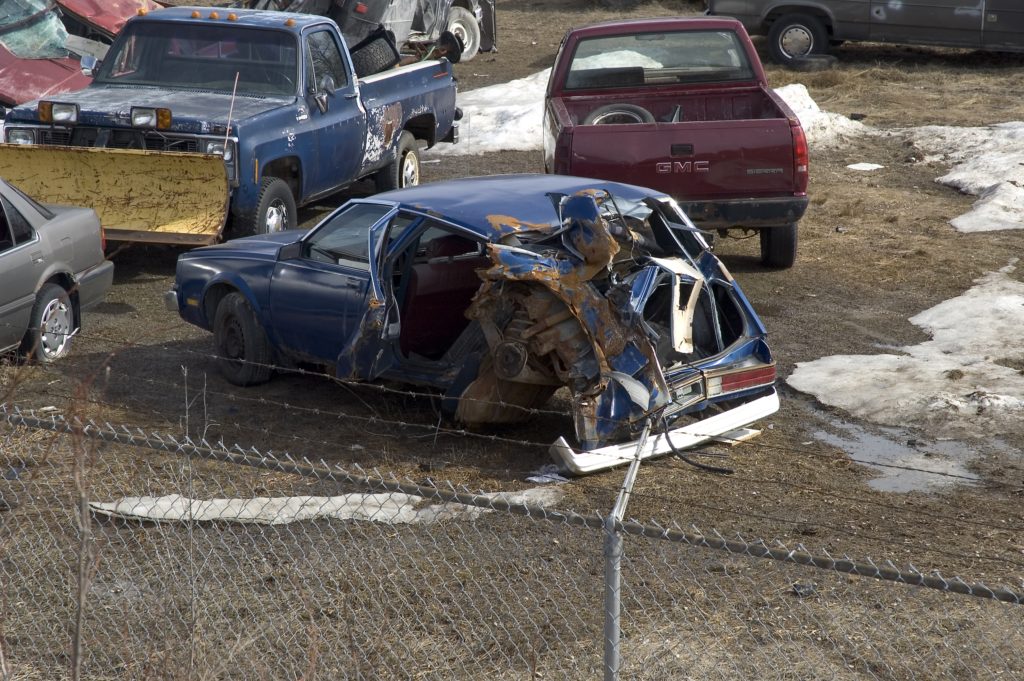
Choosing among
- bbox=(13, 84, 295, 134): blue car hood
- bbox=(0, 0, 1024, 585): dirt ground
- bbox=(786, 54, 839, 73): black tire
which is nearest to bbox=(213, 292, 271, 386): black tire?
bbox=(0, 0, 1024, 585): dirt ground

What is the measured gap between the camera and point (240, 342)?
7945 mm

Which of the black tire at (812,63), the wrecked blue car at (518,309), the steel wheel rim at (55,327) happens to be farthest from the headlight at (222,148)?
the black tire at (812,63)

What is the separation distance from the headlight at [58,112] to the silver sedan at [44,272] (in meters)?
1.64

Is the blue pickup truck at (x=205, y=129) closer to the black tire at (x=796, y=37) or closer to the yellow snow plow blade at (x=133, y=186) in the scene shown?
the yellow snow plow blade at (x=133, y=186)

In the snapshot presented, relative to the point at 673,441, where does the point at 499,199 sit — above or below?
above

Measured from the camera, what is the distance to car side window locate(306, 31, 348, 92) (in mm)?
11148

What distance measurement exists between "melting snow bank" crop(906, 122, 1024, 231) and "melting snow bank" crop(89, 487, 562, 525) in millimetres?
8039

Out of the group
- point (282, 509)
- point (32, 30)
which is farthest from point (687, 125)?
point (32, 30)

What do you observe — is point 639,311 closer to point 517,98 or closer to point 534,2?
point 517,98

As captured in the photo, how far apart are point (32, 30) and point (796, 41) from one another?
12.0 m

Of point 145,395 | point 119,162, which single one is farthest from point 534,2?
point 145,395

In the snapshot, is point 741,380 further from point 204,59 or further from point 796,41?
point 796,41

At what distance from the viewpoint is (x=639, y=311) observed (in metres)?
6.39

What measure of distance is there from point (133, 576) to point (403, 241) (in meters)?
2.56
